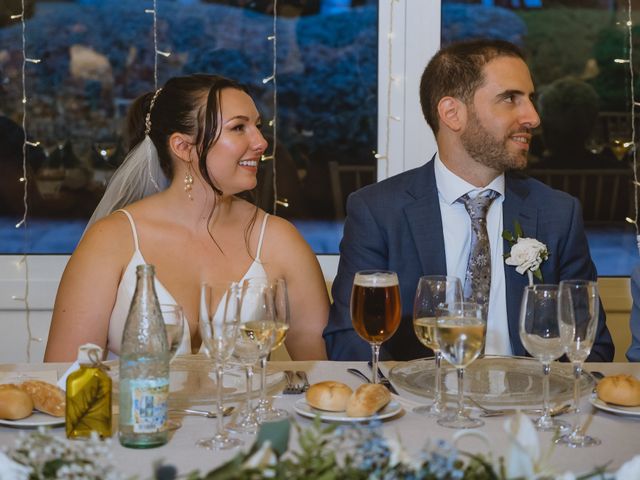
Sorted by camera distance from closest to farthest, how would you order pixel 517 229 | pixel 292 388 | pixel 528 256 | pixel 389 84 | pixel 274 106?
pixel 292 388, pixel 528 256, pixel 517 229, pixel 389 84, pixel 274 106

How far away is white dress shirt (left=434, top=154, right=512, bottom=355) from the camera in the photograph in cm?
254

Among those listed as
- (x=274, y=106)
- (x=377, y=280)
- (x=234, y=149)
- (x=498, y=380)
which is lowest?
(x=498, y=380)

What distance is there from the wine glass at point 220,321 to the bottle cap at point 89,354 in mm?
161

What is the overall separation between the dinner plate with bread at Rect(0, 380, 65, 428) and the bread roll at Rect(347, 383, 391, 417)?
17.8 inches

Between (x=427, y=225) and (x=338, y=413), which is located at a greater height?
(x=427, y=225)

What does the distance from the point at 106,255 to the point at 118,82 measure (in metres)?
1.55

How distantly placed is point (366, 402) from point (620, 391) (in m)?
0.43

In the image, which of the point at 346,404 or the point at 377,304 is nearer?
the point at 346,404

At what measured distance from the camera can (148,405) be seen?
1402 mm

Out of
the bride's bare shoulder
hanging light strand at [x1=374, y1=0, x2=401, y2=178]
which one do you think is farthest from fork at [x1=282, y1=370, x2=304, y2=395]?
hanging light strand at [x1=374, y1=0, x2=401, y2=178]

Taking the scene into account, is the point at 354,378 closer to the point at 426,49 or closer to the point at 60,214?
the point at 426,49

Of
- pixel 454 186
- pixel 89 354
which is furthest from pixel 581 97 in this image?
pixel 89 354

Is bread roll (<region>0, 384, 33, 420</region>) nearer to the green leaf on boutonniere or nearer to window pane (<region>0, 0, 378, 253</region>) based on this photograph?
the green leaf on boutonniere

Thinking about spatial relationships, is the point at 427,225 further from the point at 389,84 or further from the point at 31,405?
the point at 31,405
